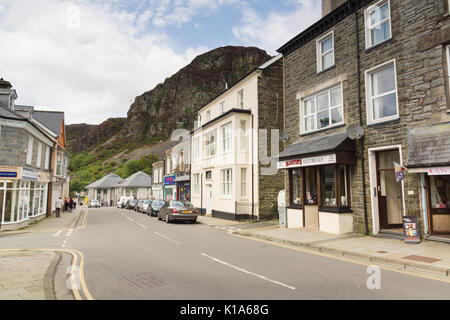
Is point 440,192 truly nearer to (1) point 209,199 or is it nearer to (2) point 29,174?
(1) point 209,199

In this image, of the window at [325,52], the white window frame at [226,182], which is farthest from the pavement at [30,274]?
the window at [325,52]

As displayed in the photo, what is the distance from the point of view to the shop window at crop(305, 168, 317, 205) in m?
14.5

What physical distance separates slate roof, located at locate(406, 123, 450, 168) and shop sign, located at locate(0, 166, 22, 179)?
17.9 metres

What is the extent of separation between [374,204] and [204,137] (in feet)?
54.0

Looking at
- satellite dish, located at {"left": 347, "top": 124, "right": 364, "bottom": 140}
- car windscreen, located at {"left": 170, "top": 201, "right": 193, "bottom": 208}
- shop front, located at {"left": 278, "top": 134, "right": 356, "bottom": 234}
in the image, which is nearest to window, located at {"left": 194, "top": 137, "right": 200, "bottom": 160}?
car windscreen, located at {"left": 170, "top": 201, "right": 193, "bottom": 208}

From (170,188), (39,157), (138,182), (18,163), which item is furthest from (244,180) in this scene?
(138,182)

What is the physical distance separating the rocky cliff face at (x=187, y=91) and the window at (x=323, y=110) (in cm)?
11354

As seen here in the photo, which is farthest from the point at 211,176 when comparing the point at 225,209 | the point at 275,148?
the point at 275,148

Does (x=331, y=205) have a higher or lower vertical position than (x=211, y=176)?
lower

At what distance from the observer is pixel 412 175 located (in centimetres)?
1028

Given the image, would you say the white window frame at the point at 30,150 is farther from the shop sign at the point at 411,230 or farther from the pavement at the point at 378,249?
the shop sign at the point at 411,230

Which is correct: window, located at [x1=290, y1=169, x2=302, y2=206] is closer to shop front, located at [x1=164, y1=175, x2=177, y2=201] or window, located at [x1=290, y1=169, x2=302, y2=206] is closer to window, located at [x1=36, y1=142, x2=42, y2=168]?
window, located at [x1=36, y1=142, x2=42, y2=168]

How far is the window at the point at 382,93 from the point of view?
11281mm
